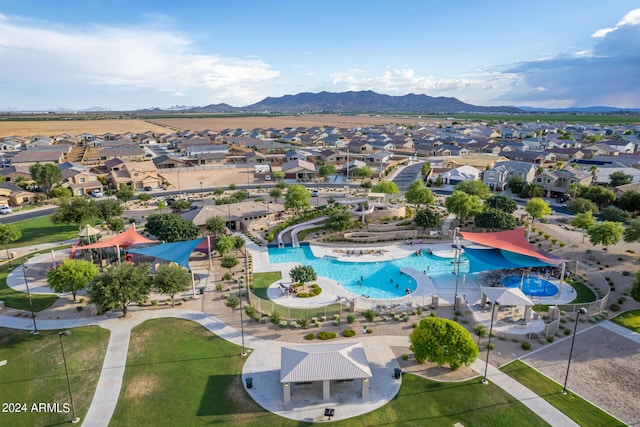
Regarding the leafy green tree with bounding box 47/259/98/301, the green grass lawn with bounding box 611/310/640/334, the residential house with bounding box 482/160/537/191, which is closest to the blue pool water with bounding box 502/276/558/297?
the green grass lawn with bounding box 611/310/640/334

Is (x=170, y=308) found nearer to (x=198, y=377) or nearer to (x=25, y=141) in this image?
(x=198, y=377)

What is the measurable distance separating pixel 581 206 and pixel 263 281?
53943 mm

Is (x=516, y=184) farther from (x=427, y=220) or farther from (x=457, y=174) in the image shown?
(x=427, y=220)

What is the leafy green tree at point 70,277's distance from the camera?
35688 millimetres

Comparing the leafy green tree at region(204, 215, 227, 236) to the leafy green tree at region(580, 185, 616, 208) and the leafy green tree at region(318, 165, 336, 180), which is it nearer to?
the leafy green tree at region(318, 165, 336, 180)

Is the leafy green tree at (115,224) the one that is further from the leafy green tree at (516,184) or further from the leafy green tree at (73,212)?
the leafy green tree at (516,184)

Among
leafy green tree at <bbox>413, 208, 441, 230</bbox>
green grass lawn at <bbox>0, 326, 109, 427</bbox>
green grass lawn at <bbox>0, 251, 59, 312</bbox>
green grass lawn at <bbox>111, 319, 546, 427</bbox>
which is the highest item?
leafy green tree at <bbox>413, 208, 441, 230</bbox>

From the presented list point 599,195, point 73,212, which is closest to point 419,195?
point 599,195

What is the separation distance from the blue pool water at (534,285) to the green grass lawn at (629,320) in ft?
19.5

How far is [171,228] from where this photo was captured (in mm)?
47625

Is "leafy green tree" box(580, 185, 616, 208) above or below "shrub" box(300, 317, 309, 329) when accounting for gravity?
above

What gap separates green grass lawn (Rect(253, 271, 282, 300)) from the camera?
40.0 m

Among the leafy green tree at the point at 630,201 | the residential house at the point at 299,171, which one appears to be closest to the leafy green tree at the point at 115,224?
the residential house at the point at 299,171

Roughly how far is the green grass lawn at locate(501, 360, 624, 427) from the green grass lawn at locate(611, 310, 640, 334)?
489 inches
